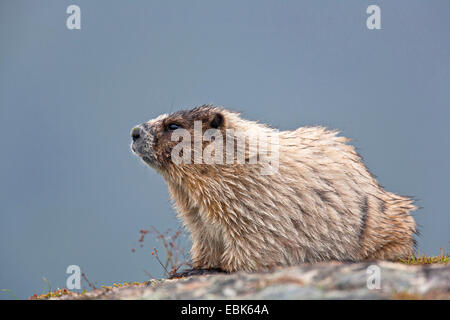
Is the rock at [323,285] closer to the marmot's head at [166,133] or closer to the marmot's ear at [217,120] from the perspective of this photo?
the marmot's head at [166,133]

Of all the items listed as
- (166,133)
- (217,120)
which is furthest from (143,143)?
(217,120)

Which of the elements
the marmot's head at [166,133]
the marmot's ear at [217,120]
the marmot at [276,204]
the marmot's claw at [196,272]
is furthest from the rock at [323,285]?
the marmot's ear at [217,120]

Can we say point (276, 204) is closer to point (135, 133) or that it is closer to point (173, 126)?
point (173, 126)

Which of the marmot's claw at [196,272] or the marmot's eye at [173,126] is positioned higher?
the marmot's eye at [173,126]

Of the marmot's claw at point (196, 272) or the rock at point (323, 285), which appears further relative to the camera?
the marmot's claw at point (196, 272)

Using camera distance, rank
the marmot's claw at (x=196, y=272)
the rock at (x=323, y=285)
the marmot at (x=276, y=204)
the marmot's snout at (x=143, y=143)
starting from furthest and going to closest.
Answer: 1. the marmot's snout at (x=143, y=143)
2. the marmot's claw at (x=196, y=272)
3. the marmot at (x=276, y=204)
4. the rock at (x=323, y=285)

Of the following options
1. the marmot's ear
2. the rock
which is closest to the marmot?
the marmot's ear
